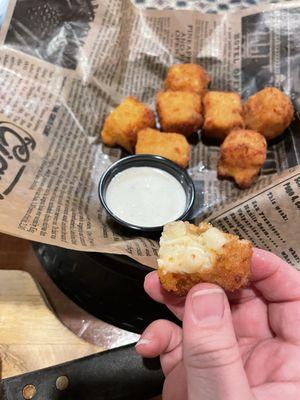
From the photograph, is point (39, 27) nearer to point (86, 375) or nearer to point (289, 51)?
point (289, 51)

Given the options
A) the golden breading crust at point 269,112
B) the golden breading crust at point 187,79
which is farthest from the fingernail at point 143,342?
the golden breading crust at point 187,79

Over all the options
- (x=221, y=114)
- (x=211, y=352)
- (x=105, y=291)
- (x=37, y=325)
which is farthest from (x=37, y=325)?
(x=221, y=114)

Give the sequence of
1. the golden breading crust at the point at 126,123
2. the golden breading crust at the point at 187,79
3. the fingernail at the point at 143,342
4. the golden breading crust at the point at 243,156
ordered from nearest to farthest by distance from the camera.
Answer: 1. the fingernail at the point at 143,342
2. the golden breading crust at the point at 243,156
3. the golden breading crust at the point at 126,123
4. the golden breading crust at the point at 187,79

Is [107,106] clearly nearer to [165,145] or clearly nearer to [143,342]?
[165,145]

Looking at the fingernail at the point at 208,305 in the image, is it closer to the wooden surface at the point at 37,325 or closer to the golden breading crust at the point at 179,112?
the wooden surface at the point at 37,325

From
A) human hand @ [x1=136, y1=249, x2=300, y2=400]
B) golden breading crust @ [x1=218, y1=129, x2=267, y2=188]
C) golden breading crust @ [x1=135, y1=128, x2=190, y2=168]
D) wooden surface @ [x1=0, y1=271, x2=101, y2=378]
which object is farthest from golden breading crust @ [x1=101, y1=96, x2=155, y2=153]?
human hand @ [x1=136, y1=249, x2=300, y2=400]

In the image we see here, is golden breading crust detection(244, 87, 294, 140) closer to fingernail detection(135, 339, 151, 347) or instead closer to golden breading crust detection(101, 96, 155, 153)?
golden breading crust detection(101, 96, 155, 153)

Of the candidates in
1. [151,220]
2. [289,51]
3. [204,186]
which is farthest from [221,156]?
[289,51]
